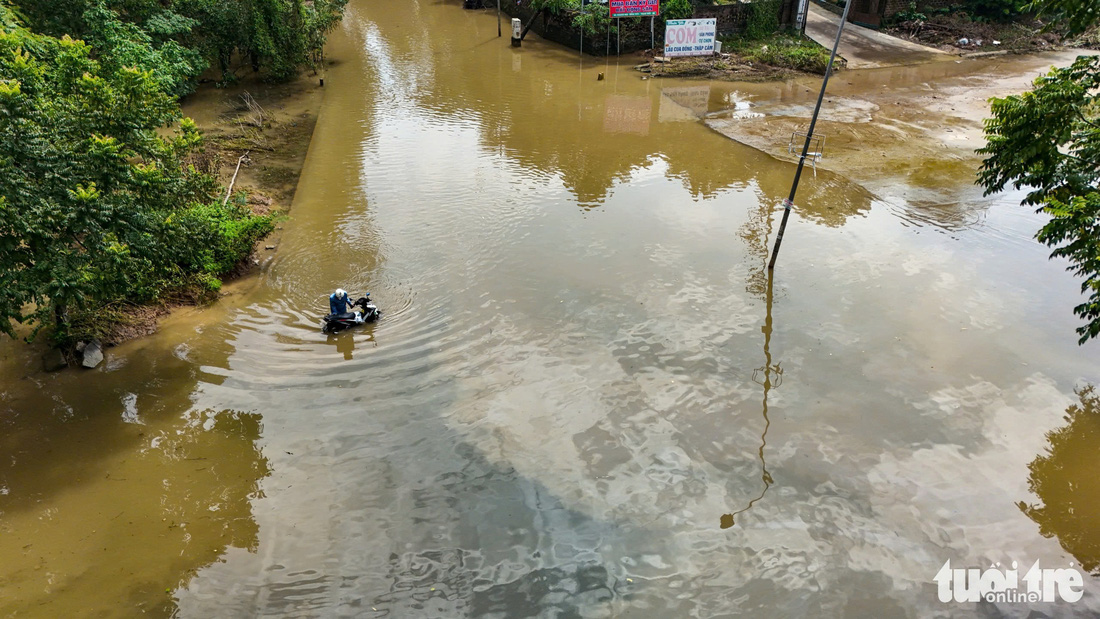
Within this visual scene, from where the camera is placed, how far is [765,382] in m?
11.3

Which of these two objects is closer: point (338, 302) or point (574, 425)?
point (574, 425)

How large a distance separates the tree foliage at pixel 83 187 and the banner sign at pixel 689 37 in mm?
23530

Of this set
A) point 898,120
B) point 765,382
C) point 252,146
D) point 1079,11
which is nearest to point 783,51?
point 898,120

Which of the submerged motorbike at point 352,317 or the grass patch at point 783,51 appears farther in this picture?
the grass patch at point 783,51

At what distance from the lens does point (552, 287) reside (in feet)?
45.4

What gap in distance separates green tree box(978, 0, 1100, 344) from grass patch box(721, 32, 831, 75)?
21008 mm

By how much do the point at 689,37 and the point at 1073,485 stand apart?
25440 millimetres

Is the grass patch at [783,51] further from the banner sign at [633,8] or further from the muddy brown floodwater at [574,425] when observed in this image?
the muddy brown floodwater at [574,425]

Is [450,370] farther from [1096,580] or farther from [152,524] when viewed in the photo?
[1096,580]

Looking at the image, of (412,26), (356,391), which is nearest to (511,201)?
(356,391)

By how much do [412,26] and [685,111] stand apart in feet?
69.7

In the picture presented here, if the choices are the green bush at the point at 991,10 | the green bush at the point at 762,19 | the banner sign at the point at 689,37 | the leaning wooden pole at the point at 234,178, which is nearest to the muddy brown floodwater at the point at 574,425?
the leaning wooden pole at the point at 234,178

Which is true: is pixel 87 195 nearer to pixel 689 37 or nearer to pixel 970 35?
pixel 689 37

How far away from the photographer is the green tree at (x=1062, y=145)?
25.4 ft
